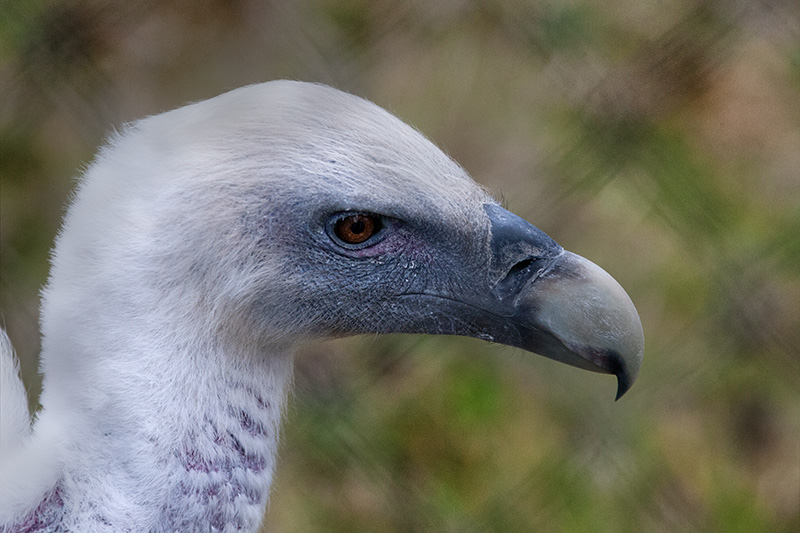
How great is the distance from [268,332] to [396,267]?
0.62 ft

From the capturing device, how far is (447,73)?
2180mm

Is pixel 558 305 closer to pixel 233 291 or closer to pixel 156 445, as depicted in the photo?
pixel 233 291

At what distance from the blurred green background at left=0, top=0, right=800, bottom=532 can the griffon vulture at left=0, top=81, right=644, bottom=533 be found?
2.98 ft

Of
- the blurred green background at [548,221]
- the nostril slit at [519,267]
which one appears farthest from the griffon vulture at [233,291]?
the blurred green background at [548,221]

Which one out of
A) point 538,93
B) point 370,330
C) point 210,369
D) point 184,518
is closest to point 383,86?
point 538,93

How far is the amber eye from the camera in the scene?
3.63 ft

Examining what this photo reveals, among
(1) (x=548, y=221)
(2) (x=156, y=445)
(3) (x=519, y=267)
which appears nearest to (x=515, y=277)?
(3) (x=519, y=267)

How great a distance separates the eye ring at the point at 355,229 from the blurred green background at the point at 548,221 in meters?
0.93

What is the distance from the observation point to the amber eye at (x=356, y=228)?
111cm

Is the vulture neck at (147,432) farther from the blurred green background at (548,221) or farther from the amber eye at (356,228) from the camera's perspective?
the blurred green background at (548,221)

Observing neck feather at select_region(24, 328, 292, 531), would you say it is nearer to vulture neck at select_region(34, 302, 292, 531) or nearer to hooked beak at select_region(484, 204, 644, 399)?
vulture neck at select_region(34, 302, 292, 531)

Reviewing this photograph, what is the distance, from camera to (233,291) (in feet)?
3.58

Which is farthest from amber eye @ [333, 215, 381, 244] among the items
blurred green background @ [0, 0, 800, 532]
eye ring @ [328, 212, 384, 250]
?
blurred green background @ [0, 0, 800, 532]

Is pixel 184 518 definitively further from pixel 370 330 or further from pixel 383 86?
pixel 383 86
